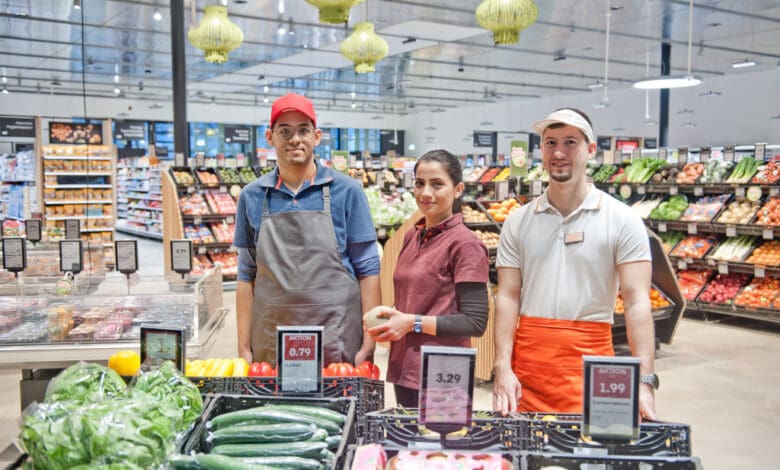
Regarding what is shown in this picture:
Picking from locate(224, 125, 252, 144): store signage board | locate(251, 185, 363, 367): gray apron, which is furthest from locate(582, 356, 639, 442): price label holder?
locate(224, 125, 252, 144): store signage board

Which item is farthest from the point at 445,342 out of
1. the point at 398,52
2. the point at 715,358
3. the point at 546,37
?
the point at 398,52

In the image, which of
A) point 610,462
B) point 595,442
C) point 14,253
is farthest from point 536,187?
point 610,462

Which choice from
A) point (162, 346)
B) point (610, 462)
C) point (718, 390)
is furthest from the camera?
point (718, 390)

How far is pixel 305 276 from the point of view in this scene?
2.53 metres

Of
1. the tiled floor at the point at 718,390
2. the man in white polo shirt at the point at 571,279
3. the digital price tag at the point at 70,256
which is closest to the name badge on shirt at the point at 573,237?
the man in white polo shirt at the point at 571,279

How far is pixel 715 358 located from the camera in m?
6.22

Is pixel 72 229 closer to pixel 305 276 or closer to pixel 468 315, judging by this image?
pixel 305 276

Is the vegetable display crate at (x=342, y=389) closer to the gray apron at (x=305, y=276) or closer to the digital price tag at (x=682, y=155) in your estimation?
the gray apron at (x=305, y=276)

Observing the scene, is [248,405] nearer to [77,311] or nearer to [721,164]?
[77,311]

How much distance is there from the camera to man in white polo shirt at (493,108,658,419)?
2.20 m

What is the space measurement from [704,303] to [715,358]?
1.65 metres

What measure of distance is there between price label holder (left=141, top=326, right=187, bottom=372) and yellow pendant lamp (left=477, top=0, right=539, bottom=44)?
4.84m

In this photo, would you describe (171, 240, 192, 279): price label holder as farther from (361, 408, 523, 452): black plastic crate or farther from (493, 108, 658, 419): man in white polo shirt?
(361, 408, 523, 452): black plastic crate

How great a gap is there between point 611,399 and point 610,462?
0.14 m
